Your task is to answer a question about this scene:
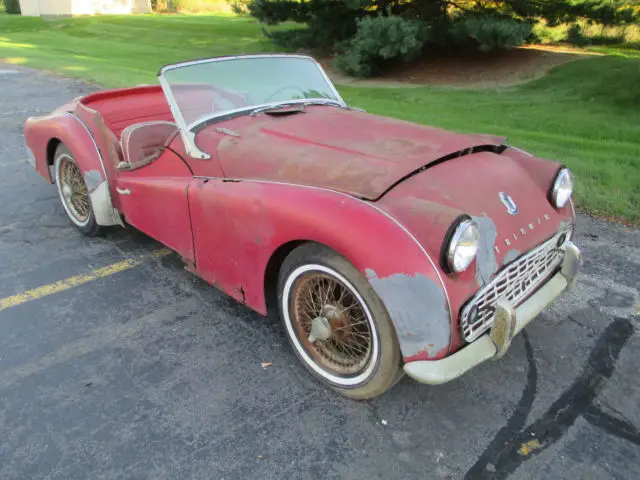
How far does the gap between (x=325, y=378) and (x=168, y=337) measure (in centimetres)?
101

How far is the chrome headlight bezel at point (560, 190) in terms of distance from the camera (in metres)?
2.86

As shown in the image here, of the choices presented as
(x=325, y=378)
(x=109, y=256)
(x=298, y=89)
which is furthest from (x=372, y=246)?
(x=109, y=256)

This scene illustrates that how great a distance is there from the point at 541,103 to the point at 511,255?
30.8 ft

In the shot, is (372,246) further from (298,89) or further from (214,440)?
(298,89)

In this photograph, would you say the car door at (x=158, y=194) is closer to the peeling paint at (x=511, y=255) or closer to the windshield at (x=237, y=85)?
the windshield at (x=237, y=85)

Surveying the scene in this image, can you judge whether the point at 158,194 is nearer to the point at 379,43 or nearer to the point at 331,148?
the point at 331,148

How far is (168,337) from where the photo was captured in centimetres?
305

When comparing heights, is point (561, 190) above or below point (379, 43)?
below

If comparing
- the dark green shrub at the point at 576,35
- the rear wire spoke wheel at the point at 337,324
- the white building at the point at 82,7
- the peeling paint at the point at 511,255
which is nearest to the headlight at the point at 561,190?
the peeling paint at the point at 511,255

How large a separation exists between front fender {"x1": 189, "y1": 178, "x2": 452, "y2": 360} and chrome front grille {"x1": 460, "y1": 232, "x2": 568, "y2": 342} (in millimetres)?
148

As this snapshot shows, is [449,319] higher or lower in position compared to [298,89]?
lower

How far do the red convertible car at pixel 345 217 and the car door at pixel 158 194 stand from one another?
0.01 m

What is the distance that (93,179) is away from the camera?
3.88 meters

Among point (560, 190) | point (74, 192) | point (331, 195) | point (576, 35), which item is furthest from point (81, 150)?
point (576, 35)
